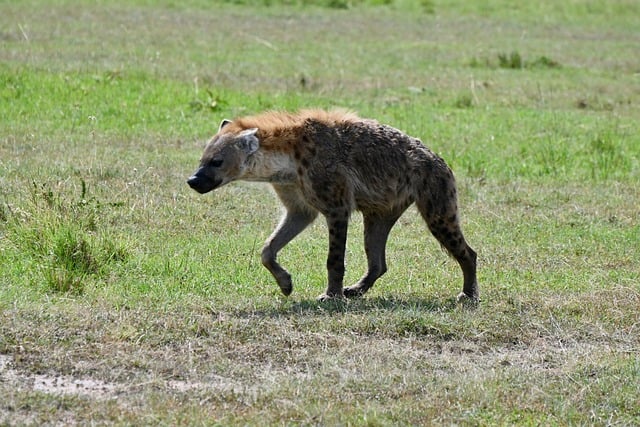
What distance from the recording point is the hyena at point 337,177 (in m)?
6.99

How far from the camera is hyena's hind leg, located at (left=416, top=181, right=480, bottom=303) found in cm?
714

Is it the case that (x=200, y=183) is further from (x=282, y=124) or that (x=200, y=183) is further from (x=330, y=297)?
(x=330, y=297)

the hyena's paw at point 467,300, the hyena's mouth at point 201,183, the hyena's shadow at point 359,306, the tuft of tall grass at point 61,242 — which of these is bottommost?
the hyena's paw at point 467,300

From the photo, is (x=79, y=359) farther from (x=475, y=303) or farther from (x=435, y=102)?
(x=435, y=102)

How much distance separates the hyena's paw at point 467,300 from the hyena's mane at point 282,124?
4.30ft

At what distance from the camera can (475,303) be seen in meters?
6.87

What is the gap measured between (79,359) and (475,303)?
250 centimetres

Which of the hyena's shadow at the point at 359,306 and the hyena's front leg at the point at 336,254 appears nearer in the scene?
the hyena's shadow at the point at 359,306

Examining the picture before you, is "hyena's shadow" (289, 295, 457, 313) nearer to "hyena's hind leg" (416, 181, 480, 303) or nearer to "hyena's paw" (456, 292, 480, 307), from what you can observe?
"hyena's paw" (456, 292, 480, 307)

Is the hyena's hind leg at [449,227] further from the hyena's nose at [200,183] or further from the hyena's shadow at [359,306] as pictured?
the hyena's nose at [200,183]

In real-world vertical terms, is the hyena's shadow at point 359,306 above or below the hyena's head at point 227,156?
below

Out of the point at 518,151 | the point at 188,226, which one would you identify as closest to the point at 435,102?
the point at 518,151

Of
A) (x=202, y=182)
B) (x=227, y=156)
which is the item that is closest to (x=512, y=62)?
(x=227, y=156)

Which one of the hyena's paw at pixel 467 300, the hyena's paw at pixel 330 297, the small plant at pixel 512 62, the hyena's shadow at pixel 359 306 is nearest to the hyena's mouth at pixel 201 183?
the hyena's shadow at pixel 359 306
